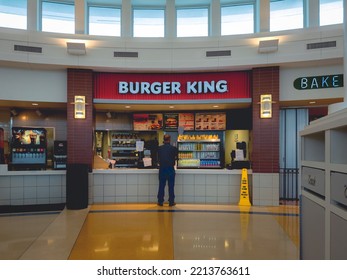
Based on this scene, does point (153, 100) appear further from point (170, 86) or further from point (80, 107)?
point (80, 107)

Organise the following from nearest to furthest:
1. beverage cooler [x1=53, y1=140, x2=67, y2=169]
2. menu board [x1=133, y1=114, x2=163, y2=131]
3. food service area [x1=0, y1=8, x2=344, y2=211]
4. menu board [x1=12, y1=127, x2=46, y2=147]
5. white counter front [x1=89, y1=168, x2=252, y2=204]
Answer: food service area [x1=0, y1=8, x2=344, y2=211] → white counter front [x1=89, y1=168, x2=252, y2=204] → menu board [x1=12, y1=127, x2=46, y2=147] → beverage cooler [x1=53, y1=140, x2=67, y2=169] → menu board [x1=133, y1=114, x2=163, y2=131]

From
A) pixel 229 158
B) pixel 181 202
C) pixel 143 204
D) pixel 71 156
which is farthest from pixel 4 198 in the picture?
pixel 229 158

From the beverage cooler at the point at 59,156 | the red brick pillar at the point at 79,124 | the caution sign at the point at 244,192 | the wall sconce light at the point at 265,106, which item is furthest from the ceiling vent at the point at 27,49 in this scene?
the caution sign at the point at 244,192

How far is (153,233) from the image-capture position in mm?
4785

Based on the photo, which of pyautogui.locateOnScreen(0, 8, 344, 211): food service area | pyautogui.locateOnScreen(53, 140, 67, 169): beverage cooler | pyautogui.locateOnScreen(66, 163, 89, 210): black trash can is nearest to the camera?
pyautogui.locateOnScreen(66, 163, 89, 210): black trash can

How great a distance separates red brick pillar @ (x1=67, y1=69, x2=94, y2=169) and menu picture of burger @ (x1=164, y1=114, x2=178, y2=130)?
2.62 metres

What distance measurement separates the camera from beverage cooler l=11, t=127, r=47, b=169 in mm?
7305

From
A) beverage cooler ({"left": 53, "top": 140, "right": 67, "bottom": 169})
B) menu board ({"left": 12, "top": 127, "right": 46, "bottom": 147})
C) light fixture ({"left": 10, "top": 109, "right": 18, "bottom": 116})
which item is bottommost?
beverage cooler ({"left": 53, "top": 140, "right": 67, "bottom": 169})

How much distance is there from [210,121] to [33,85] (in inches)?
193

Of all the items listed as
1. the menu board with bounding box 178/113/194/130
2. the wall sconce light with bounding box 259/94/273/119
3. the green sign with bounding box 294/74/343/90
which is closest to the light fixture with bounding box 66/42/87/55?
the menu board with bounding box 178/113/194/130

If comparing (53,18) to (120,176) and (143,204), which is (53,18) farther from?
(143,204)

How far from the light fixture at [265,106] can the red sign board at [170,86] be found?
23.5 inches

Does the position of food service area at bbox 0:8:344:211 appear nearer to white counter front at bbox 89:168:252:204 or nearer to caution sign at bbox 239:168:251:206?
white counter front at bbox 89:168:252:204

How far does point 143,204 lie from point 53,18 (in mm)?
5288
